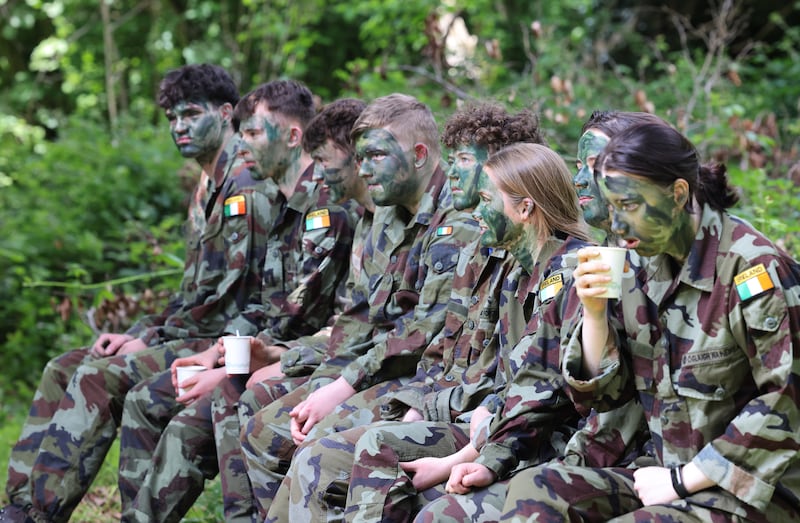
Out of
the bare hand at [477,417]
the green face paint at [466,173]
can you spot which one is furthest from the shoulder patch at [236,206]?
the bare hand at [477,417]

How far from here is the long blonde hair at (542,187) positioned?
3.80m

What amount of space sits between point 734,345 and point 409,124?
209 centimetres

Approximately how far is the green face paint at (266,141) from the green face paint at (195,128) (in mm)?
415

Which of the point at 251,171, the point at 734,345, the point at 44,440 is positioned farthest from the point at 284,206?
the point at 734,345

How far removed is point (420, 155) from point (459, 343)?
95 cm

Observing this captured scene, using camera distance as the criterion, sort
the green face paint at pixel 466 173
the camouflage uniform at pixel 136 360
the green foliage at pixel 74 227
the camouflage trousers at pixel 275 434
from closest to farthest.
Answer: the green face paint at pixel 466 173
the camouflage trousers at pixel 275 434
the camouflage uniform at pixel 136 360
the green foliage at pixel 74 227

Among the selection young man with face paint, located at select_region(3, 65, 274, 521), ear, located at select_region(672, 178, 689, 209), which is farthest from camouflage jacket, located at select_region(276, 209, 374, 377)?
ear, located at select_region(672, 178, 689, 209)

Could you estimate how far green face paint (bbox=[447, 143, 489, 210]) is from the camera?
4.18m

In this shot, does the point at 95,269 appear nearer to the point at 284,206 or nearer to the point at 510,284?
the point at 284,206

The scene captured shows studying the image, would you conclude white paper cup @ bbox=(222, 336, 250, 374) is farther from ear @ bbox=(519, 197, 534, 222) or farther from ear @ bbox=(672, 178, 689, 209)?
ear @ bbox=(672, 178, 689, 209)

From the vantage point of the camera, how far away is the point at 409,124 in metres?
4.71

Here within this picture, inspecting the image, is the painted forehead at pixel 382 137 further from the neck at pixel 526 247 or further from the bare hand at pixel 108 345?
the bare hand at pixel 108 345

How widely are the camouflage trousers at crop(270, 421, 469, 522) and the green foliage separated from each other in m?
4.55

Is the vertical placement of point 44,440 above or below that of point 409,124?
below
